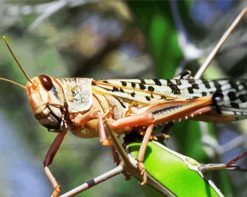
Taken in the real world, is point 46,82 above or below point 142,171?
above

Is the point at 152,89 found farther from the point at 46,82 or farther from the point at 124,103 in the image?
the point at 46,82

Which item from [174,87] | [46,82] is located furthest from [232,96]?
[46,82]

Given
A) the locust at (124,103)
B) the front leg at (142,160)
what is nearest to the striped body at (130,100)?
the locust at (124,103)

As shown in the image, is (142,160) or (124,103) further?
(124,103)

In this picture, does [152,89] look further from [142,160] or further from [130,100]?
[142,160]

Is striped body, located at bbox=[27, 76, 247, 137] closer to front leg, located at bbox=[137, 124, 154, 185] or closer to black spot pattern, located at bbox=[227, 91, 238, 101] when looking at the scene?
black spot pattern, located at bbox=[227, 91, 238, 101]

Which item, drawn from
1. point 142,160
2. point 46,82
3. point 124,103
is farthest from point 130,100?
point 142,160

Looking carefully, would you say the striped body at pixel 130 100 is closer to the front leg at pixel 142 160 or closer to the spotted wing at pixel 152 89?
the spotted wing at pixel 152 89

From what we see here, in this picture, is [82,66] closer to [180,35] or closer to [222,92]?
[180,35]
